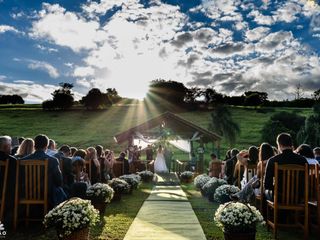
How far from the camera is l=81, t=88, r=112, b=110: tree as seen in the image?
7494 cm

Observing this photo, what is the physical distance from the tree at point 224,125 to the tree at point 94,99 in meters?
36.9

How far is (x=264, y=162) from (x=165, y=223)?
2367mm

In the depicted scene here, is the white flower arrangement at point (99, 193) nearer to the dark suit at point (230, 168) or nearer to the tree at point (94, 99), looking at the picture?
the dark suit at point (230, 168)

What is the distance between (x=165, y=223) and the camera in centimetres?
819

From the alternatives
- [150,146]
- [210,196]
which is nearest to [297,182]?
[210,196]


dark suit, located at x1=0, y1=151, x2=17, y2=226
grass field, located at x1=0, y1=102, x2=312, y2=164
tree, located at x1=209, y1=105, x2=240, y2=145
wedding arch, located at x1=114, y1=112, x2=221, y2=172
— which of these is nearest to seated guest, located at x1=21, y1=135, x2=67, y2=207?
dark suit, located at x1=0, y1=151, x2=17, y2=226

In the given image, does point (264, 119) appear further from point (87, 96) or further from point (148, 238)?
point (148, 238)

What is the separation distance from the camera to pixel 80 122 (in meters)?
62.4

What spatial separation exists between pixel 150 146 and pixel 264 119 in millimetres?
36693

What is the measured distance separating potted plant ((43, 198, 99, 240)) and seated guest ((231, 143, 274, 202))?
354cm

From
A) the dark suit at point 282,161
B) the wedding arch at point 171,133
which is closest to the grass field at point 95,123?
the wedding arch at point 171,133

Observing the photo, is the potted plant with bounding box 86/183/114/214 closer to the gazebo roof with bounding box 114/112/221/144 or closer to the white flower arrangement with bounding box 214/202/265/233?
the white flower arrangement with bounding box 214/202/265/233

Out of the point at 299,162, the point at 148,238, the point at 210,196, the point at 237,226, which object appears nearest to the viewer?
the point at 237,226

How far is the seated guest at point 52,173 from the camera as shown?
7379mm
